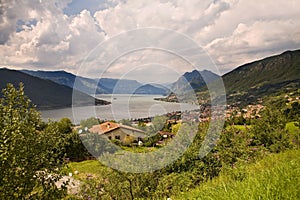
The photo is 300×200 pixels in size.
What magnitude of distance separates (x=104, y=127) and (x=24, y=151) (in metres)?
4.01

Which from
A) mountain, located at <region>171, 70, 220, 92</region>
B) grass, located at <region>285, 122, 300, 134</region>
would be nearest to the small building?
mountain, located at <region>171, 70, 220, 92</region>

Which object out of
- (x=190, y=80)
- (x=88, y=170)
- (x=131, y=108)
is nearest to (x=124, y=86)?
(x=131, y=108)

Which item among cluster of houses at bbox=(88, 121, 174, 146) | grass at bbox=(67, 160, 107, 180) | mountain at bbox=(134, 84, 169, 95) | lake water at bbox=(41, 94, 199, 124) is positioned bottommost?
grass at bbox=(67, 160, 107, 180)

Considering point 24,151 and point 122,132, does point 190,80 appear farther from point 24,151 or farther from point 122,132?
point 24,151

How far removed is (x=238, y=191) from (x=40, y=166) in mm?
3645

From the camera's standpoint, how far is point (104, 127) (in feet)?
28.1

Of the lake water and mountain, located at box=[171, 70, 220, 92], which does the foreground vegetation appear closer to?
the lake water

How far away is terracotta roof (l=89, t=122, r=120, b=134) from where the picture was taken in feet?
24.7

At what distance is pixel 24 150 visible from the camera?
462cm

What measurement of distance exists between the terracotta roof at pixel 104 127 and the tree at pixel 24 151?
2055mm

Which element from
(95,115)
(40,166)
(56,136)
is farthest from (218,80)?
(40,166)

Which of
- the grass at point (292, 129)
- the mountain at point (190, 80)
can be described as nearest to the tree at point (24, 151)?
the mountain at point (190, 80)

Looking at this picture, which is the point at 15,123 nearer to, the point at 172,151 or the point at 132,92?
the point at 132,92

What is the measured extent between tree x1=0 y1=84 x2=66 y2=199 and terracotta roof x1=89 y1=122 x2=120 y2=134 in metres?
2.06
